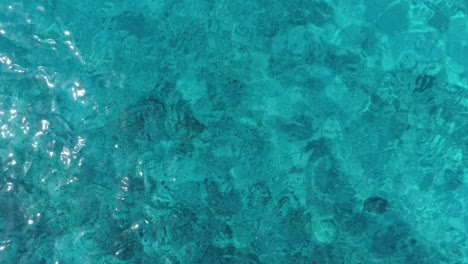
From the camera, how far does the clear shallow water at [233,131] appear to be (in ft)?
8.86

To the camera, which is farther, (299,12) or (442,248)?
(299,12)

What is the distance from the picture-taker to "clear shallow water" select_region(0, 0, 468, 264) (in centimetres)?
270

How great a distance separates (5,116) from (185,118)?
130 cm

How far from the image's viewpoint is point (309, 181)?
2758mm

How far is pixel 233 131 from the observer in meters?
2.81

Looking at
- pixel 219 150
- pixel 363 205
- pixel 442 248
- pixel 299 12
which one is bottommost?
pixel 442 248

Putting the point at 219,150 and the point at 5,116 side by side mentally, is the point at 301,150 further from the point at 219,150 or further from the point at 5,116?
the point at 5,116

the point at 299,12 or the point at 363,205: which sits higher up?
the point at 299,12

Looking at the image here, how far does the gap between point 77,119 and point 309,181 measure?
68.7 inches

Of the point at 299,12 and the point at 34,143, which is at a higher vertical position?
the point at 299,12

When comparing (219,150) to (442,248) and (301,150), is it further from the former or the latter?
(442,248)

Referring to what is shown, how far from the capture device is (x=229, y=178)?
2754 mm

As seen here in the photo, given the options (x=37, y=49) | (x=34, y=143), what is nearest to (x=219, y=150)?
(x=34, y=143)

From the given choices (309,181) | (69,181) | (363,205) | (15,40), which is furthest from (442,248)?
(15,40)
